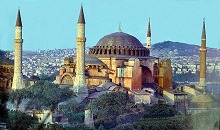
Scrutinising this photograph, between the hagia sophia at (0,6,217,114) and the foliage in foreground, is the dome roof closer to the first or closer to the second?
the hagia sophia at (0,6,217,114)

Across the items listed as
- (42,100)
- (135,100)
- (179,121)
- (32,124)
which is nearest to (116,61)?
(135,100)

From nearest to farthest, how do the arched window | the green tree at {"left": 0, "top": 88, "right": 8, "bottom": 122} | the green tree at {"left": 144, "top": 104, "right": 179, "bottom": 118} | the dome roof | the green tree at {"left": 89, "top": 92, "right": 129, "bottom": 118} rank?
the green tree at {"left": 0, "top": 88, "right": 8, "bottom": 122} < the green tree at {"left": 89, "top": 92, "right": 129, "bottom": 118} < the green tree at {"left": 144, "top": 104, "right": 179, "bottom": 118} < the arched window < the dome roof

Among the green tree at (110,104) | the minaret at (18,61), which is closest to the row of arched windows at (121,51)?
the minaret at (18,61)

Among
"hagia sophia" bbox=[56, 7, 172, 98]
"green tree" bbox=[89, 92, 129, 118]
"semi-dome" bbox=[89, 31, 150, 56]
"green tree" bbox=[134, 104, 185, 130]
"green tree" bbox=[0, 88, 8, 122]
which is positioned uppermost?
"semi-dome" bbox=[89, 31, 150, 56]

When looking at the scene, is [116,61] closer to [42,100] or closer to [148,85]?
[148,85]

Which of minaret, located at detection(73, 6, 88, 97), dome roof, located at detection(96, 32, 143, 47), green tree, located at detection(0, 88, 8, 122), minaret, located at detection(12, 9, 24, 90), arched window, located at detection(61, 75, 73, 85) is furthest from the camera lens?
dome roof, located at detection(96, 32, 143, 47)

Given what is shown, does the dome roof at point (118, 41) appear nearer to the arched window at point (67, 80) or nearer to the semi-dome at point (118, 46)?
the semi-dome at point (118, 46)

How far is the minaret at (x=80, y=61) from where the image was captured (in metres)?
33.2

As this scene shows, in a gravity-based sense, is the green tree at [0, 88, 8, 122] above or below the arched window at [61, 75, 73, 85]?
below

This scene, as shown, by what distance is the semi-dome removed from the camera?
36.9m

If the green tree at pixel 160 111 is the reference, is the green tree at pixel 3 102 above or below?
above

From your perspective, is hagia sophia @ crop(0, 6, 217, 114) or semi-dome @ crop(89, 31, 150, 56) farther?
semi-dome @ crop(89, 31, 150, 56)

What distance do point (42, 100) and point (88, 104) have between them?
1788 mm

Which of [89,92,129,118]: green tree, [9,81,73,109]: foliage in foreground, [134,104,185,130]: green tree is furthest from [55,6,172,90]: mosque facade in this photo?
[134,104,185,130]: green tree
